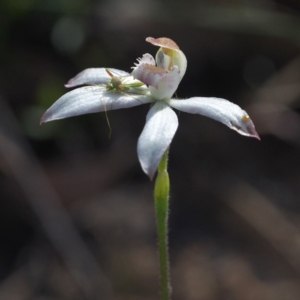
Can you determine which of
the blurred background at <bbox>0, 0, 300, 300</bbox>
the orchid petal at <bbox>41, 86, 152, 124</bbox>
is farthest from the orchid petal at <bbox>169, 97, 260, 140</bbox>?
the blurred background at <bbox>0, 0, 300, 300</bbox>

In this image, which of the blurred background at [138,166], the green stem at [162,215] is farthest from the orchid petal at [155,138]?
the blurred background at [138,166]

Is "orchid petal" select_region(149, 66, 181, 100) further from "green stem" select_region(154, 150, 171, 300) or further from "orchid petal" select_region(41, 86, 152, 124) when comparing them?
"green stem" select_region(154, 150, 171, 300)

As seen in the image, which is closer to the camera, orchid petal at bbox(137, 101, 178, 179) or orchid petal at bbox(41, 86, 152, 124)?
orchid petal at bbox(137, 101, 178, 179)

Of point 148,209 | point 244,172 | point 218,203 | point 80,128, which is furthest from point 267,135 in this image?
point 80,128

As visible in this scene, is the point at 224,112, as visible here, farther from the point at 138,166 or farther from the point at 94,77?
the point at 138,166

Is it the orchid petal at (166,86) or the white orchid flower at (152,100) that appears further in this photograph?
the orchid petal at (166,86)

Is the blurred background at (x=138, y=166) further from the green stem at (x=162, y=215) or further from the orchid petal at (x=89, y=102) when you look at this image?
the orchid petal at (x=89, y=102)
